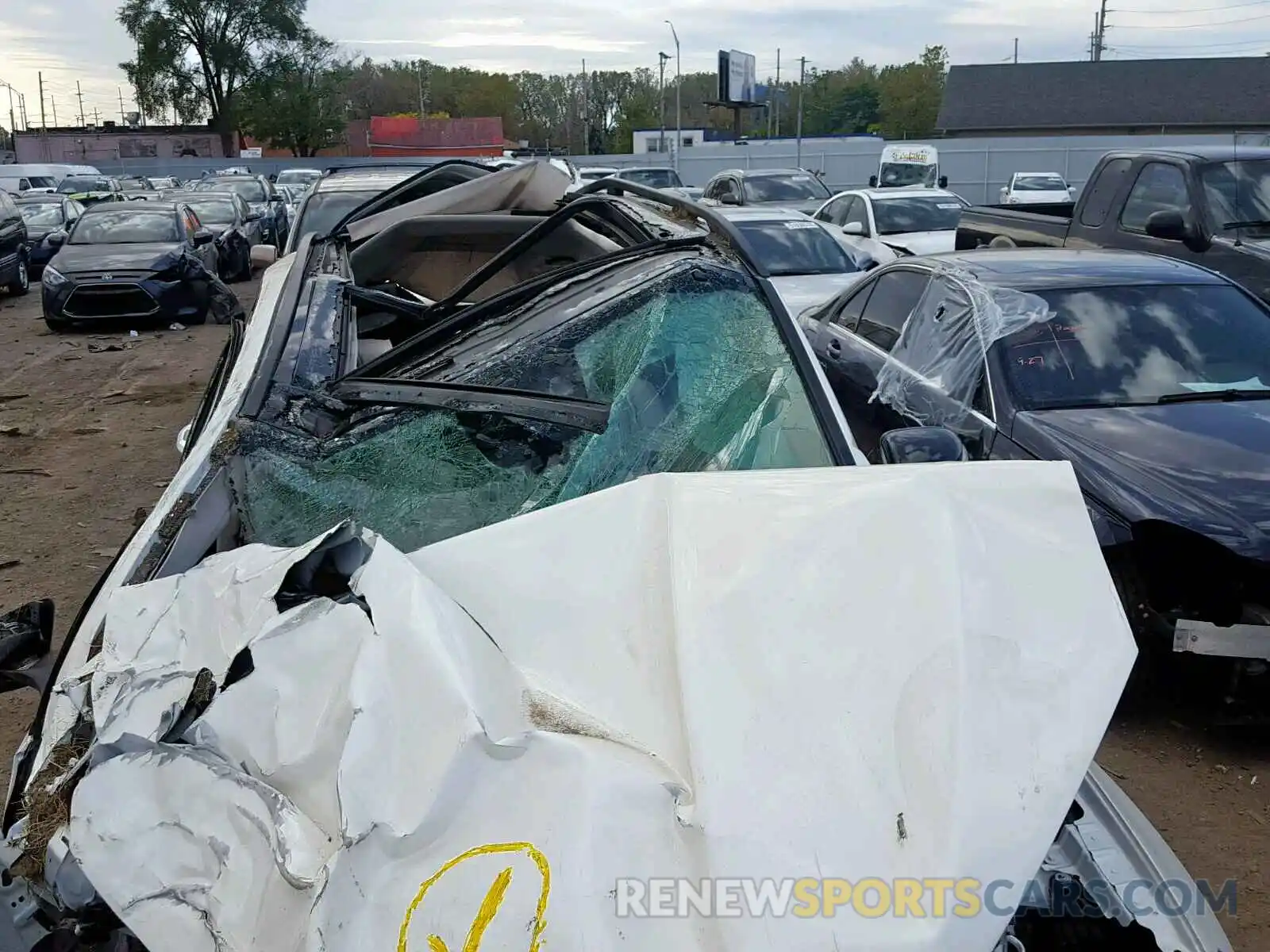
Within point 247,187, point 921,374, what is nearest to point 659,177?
point 247,187

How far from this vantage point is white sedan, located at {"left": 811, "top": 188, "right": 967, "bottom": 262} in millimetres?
12023

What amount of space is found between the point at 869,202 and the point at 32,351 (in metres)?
9.71

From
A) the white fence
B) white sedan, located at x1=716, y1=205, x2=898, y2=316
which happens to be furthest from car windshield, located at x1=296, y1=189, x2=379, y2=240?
the white fence

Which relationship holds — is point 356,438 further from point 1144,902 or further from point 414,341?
point 1144,902

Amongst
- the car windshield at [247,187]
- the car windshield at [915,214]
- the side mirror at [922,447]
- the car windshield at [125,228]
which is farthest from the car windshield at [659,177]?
the side mirror at [922,447]

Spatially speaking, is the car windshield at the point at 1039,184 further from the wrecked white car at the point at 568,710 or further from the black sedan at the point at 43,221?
the wrecked white car at the point at 568,710

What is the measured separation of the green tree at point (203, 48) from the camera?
5672 centimetres

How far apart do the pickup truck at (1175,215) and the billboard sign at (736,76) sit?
48760mm

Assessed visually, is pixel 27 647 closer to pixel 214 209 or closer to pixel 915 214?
pixel 915 214

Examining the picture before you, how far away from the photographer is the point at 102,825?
1.65 meters

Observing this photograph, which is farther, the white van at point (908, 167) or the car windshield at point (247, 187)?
the car windshield at point (247, 187)

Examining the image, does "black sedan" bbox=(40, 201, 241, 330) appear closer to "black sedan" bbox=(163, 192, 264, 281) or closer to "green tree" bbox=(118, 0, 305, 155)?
"black sedan" bbox=(163, 192, 264, 281)

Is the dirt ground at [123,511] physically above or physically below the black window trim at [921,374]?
below

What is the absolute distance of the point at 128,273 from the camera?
527 inches
